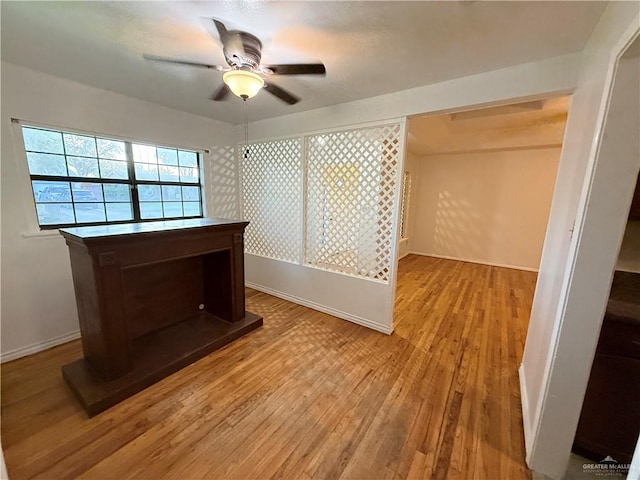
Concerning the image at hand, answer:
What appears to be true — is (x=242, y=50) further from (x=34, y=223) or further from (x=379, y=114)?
(x=34, y=223)

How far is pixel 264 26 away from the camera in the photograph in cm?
145

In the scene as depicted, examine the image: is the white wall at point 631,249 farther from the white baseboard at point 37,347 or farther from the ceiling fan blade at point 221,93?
the white baseboard at point 37,347

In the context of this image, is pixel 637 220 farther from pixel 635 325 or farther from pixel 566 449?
pixel 566 449

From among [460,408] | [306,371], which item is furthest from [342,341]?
[460,408]

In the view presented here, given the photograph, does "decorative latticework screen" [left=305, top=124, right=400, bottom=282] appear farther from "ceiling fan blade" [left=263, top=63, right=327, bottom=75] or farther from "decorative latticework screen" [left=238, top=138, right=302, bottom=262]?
"ceiling fan blade" [left=263, top=63, right=327, bottom=75]

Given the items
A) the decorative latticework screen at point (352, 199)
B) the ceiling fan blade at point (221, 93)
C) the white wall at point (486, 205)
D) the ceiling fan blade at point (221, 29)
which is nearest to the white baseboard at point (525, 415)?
the decorative latticework screen at point (352, 199)

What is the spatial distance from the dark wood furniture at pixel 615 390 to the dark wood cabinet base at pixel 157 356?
2493mm

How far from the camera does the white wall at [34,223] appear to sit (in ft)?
6.54

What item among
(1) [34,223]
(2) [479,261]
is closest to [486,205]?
(2) [479,261]

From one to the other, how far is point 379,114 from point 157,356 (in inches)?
115

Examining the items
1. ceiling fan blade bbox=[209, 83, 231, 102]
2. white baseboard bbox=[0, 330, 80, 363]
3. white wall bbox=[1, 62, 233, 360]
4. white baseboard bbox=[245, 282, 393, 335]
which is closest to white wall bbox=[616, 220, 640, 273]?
white baseboard bbox=[245, 282, 393, 335]

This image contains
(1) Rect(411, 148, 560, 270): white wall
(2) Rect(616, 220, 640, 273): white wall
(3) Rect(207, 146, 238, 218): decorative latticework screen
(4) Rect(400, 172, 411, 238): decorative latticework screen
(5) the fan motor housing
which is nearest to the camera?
(5) the fan motor housing

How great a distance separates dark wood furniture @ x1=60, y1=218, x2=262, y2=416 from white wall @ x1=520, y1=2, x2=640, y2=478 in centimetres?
231

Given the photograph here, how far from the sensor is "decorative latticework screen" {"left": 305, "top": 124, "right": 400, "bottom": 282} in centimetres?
256
